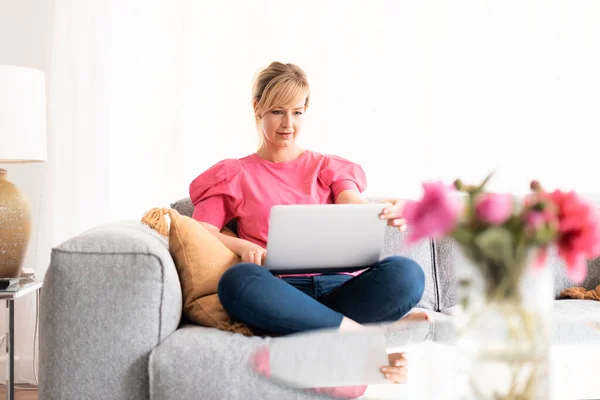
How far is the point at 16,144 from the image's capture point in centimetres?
208

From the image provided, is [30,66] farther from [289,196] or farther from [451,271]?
[451,271]

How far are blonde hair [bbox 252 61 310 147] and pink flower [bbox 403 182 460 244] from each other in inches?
54.4

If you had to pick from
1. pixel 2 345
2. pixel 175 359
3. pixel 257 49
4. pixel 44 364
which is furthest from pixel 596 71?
pixel 2 345

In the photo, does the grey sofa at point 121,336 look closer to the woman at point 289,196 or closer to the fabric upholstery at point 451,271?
the woman at point 289,196

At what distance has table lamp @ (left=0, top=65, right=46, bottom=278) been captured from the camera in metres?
2.03

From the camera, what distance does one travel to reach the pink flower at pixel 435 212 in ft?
2.49

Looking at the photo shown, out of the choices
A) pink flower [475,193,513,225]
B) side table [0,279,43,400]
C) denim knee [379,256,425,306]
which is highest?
pink flower [475,193,513,225]

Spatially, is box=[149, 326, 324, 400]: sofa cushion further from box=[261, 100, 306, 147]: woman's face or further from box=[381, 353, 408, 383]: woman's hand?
box=[261, 100, 306, 147]: woman's face

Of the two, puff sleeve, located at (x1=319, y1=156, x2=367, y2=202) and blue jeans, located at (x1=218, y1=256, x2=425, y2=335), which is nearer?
blue jeans, located at (x1=218, y1=256, x2=425, y2=335)

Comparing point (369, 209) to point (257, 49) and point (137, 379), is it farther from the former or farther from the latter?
point (257, 49)

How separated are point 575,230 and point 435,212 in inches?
6.7

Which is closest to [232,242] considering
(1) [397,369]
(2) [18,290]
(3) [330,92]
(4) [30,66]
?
(2) [18,290]

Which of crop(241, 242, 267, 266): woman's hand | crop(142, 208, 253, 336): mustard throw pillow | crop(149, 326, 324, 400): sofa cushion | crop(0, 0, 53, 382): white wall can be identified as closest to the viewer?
crop(149, 326, 324, 400): sofa cushion

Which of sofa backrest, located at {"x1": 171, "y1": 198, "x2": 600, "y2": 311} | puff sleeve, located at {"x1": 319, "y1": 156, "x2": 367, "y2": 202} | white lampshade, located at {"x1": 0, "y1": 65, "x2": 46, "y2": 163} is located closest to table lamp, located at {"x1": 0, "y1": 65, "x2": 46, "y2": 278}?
white lampshade, located at {"x1": 0, "y1": 65, "x2": 46, "y2": 163}
